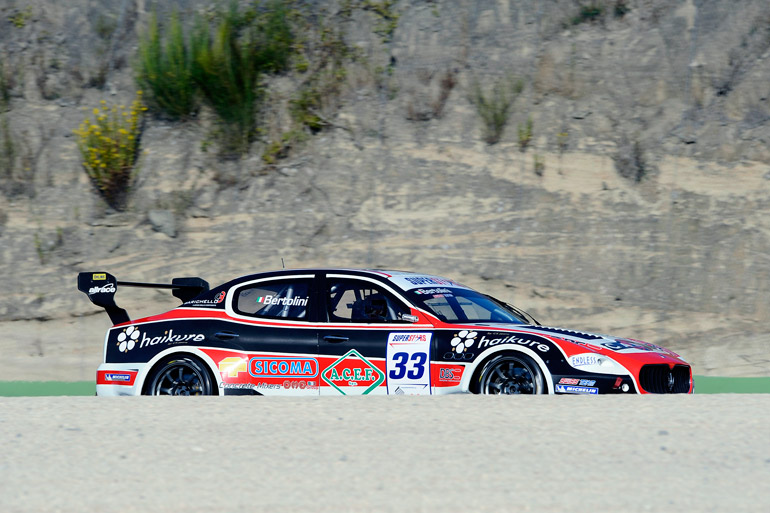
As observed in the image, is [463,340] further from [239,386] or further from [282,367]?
[239,386]

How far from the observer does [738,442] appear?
22.4 feet

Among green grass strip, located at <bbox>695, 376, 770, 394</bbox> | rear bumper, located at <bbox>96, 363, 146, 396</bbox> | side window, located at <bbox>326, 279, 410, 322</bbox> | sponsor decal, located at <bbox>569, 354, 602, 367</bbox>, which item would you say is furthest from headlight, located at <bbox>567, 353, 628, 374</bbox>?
green grass strip, located at <bbox>695, 376, 770, 394</bbox>

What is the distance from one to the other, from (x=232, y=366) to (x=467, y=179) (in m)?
9.48

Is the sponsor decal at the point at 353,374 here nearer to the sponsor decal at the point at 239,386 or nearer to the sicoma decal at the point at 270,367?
the sicoma decal at the point at 270,367

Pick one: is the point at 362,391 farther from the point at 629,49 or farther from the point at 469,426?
the point at 629,49

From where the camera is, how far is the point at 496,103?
63.5 ft

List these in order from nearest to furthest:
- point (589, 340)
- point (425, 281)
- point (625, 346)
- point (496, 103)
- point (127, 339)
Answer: point (589, 340), point (625, 346), point (127, 339), point (425, 281), point (496, 103)

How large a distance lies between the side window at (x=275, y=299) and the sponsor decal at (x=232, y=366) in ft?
1.67

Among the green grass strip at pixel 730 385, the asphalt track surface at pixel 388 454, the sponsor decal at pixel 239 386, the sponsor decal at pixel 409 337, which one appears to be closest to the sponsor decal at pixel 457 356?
the sponsor decal at pixel 409 337

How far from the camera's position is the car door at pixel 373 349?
9328mm

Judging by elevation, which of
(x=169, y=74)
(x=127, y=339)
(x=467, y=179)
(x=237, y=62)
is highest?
(x=237, y=62)

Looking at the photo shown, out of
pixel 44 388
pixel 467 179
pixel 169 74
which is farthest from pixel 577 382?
pixel 169 74

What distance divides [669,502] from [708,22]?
15.7m

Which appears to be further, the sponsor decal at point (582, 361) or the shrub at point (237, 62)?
the shrub at point (237, 62)
